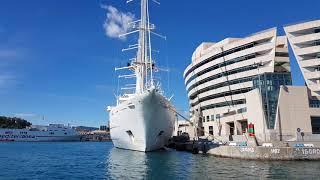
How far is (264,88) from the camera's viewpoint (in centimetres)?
7112

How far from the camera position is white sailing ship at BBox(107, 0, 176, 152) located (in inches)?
2288

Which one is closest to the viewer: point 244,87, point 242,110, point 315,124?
point 315,124

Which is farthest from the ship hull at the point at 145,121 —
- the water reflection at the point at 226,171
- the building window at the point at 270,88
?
the building window at the point at 270,88

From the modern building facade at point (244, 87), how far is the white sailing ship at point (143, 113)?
14.5m

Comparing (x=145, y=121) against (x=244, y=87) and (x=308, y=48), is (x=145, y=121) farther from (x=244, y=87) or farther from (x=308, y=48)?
(x=308, y=48)

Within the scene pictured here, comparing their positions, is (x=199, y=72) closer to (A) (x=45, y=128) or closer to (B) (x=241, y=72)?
(B) (x=241, y=72)

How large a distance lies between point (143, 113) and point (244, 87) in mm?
33632

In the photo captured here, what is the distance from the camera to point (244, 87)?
82.3 meters

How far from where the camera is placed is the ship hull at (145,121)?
190 feet

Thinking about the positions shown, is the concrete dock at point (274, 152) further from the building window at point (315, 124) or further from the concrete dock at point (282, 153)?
the building window at point (315, 124)

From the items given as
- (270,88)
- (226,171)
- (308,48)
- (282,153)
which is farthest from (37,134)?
(226,171)

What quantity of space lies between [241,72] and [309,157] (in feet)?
125

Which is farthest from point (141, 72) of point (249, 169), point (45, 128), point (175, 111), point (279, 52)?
point (45, 128)

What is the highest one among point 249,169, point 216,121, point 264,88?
point 264,88
